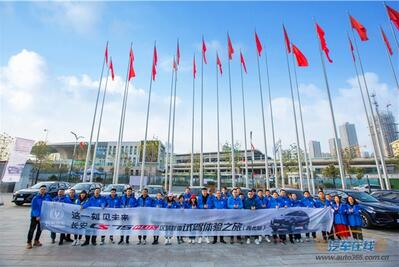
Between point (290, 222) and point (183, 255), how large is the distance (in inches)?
154

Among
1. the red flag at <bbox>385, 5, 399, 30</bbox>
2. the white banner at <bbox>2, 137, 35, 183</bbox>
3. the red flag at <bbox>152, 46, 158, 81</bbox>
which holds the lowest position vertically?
the white banner at <bbox>2, 137, 35, 183</bbox>

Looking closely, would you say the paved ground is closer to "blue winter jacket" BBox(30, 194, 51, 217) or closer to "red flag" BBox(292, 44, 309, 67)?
"blue winter jacket" BBox(30, 194, 51, 217)

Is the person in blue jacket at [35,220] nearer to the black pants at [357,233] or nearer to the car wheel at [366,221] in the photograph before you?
the black pants at [357,233]

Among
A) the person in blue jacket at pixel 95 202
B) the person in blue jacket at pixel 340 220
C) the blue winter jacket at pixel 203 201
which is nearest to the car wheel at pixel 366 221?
the person in blue jacket at pixel 340 220

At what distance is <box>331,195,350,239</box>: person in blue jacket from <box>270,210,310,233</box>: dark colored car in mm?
961

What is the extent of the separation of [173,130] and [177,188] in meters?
15.4

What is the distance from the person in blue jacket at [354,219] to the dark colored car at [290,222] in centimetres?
127

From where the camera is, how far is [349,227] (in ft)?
22.6

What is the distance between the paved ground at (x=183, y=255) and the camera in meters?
4.96

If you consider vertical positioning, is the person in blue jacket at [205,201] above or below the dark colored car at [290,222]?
above

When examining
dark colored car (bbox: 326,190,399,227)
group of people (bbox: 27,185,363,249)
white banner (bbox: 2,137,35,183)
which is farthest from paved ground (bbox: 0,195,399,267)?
white banner (bbox: 2,137,35,183)

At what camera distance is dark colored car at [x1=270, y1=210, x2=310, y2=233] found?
22.7 feet

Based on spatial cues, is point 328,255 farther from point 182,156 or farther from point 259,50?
point 182,156

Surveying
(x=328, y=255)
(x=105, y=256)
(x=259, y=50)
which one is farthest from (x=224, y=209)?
(x=259, y=50)
